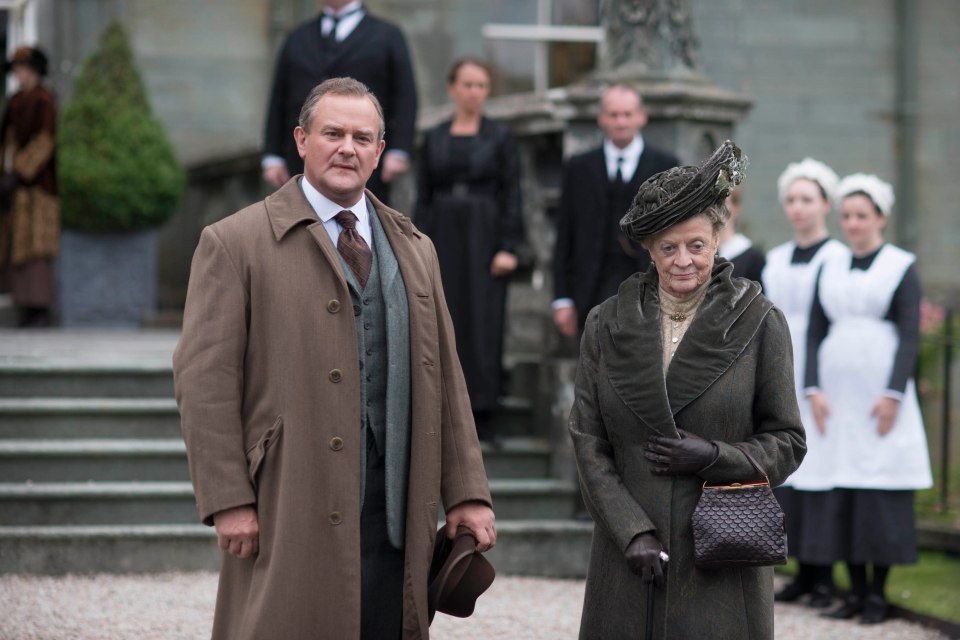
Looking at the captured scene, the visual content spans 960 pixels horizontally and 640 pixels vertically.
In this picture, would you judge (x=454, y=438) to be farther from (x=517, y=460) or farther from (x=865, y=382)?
(x=517, y=460)

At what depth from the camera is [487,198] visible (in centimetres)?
754

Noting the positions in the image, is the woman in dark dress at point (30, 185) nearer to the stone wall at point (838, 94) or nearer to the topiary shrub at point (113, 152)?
the topiary shrub at point (113, 152)

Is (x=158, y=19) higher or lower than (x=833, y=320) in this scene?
higher

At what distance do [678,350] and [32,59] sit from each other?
8.67 m

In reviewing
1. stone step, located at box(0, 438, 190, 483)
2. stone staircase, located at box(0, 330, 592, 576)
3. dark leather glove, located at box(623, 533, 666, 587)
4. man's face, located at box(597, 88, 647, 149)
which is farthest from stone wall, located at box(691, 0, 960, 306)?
dark leather glove, located at box(623, 533, 666, 587)

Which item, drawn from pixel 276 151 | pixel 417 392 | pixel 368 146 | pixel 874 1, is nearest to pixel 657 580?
pixel 417 392

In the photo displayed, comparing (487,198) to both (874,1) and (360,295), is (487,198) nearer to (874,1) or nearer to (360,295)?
(360,295)

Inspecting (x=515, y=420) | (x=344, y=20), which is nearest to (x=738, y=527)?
(x=515, y=420)

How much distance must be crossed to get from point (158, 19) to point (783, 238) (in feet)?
19.8

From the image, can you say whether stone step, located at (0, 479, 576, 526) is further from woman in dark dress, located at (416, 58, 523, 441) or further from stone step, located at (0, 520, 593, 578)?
woman in dark dress, located at (416, 58, 523, 441)

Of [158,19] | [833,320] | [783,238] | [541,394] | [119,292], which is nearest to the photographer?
[833,320]

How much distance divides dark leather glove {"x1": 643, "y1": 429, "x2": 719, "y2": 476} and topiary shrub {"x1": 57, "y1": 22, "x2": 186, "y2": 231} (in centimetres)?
817

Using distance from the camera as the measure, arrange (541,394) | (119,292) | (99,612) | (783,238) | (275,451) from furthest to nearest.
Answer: (783,238) < (119,292) < (541,394) < (99,612) < (275,451)

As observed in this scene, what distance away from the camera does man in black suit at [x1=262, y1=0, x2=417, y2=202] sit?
736cm
